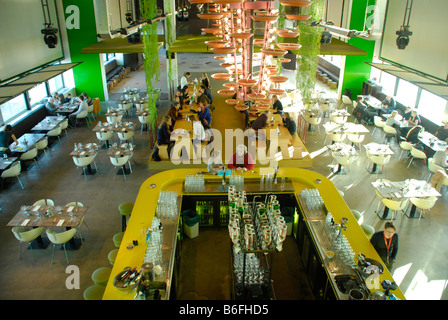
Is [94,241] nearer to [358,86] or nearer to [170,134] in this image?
[170,134]

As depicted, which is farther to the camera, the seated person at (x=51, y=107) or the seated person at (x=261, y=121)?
the seated person at (x=51, y=107)

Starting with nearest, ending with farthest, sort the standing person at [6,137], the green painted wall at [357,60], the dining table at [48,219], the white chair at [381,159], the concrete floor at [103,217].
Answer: the concrete floor at [103,217]
the dining table at [48,219]
the white chair at [381,159]
the standing person at [6,137]
the green painted wall at [357,60]

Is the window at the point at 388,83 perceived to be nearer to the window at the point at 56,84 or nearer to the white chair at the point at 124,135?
the white chair at the point at 124,135

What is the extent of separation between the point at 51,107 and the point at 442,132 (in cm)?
1412

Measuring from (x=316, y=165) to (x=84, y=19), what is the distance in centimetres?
1221

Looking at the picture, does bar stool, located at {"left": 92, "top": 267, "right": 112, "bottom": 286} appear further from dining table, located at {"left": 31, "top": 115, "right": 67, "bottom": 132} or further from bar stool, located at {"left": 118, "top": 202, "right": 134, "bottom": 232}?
dining table, located at {"left": 31, "top": 115, "right": 67, "bottom": 132}

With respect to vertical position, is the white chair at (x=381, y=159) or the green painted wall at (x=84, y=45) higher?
the green painted wall at (x=84, y=45)

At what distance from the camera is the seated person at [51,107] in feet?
45.2

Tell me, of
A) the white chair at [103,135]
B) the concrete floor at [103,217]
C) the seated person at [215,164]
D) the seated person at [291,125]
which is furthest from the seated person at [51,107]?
the seated person at [291,125]

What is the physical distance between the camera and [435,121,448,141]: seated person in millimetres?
10955

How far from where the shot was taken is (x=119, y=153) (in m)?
10.2

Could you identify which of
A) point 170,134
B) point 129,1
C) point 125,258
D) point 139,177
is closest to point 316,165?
point 170,134

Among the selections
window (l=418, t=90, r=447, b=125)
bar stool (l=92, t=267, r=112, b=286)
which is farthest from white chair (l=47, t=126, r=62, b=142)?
window (l=418, t=90, r=447, b=125)

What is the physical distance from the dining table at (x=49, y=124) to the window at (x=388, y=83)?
13698 millimetres
